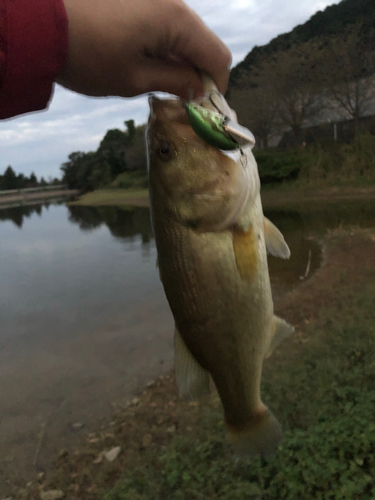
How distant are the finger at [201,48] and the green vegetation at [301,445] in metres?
2.74

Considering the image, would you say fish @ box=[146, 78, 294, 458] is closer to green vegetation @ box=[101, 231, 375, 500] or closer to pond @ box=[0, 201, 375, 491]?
green vegetation @ box=[101, 231, 375, 500]

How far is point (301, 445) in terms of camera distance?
3055 mm

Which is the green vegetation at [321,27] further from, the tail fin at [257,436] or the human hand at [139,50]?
the tail fin at [257,436]

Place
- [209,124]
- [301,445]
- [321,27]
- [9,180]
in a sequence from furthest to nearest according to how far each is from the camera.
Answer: [9,180], [321,27], [301,445], [209,124]

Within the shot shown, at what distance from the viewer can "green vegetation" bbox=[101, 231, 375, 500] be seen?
275 cm

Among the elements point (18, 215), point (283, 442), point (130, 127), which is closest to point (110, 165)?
point (130, 127)

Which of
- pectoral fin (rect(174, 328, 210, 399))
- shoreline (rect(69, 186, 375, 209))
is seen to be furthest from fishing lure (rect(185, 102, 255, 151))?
shoreline (rect(69, 186, 375, 209))

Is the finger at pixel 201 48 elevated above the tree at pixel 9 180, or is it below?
below

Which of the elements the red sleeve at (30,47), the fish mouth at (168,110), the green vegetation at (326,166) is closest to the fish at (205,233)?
the fish mouth at (168,110)

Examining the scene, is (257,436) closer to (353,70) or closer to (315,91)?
(353,70)

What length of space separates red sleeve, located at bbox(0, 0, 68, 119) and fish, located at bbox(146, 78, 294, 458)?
0.41 meters

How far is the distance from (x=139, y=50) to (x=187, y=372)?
1351 millimetres

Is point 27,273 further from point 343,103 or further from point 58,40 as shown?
point 343,103

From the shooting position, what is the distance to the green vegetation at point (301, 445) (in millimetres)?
2746
